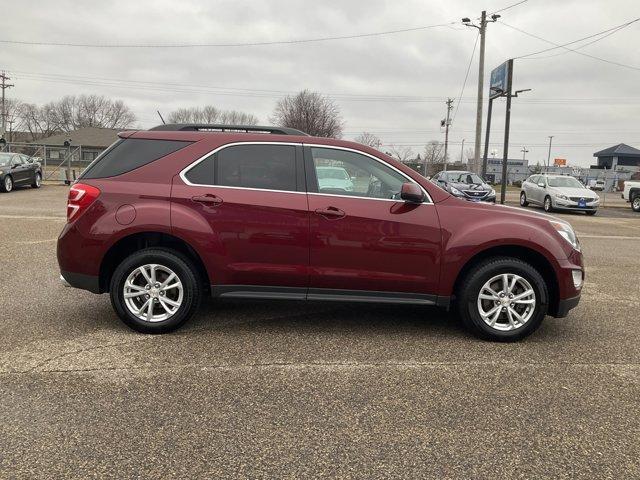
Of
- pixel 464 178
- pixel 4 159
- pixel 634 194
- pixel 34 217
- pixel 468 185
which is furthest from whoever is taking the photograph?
pixel 634 194

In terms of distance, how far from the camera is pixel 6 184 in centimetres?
1995

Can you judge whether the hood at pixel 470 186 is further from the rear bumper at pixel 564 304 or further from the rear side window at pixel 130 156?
the rear side window at pixel 130 156

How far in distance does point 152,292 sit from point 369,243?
6.18 ft

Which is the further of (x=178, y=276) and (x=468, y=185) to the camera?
(x=468, y=185)

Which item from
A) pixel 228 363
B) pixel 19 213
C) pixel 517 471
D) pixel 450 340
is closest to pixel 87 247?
pixel 228 363

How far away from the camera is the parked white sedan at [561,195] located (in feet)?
66.2

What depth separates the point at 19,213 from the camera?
13711 millimetres

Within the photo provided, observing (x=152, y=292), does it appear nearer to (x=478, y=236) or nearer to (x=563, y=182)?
(x=478, y=236)

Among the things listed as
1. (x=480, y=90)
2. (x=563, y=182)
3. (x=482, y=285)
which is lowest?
(x=482, y=285)

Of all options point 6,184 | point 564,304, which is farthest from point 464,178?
point 564,304

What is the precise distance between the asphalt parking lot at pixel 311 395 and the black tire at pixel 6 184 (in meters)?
17.0

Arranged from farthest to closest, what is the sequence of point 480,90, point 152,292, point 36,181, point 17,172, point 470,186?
point 480,90, point 36,181, point 470,186, point 17,172, point 152,292

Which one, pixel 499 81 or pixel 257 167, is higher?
pixel 499 81

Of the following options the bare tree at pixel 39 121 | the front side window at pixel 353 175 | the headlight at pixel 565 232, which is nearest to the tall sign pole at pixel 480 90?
the headlight at pixel 565 232
